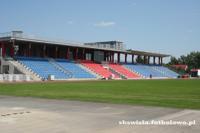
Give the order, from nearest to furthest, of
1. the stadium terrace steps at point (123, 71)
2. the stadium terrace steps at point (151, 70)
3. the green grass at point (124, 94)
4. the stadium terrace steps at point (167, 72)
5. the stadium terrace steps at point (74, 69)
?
the green grass at point (124, 94)
the stadium terrace steps at point (74, 69)
the stadium terrace steps at point (123, 71)
the stadium terrace steps at point (151, 70)
the stadium terrace steps at point (167, 72)

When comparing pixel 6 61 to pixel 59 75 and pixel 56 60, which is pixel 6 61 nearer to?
pixel 59 75

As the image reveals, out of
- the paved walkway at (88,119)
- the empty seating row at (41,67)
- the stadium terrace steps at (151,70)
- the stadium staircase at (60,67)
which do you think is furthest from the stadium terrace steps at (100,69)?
the paved walkway at (88,119)

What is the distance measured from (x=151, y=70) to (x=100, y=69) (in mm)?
25439

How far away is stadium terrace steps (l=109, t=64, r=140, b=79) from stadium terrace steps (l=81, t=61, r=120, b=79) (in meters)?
3.06

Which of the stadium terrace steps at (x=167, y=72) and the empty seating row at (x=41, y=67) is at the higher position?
the empty seating row at (x=41, y=67)

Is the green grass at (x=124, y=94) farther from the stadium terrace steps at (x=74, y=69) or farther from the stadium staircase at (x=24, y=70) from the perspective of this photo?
the stadium terrace steps at (x=74, y=69)

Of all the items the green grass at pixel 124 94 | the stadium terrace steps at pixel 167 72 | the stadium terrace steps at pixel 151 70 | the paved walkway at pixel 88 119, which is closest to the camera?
the paved walkway at pixel 88 119

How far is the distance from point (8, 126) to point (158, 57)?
354ft

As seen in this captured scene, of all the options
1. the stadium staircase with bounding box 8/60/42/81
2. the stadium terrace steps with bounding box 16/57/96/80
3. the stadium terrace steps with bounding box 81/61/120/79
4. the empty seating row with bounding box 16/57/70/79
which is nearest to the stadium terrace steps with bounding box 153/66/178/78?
the stadium terrace steps with bounding box 81/61/120/79

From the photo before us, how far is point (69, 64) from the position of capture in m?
75.8

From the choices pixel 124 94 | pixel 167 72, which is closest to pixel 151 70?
pixel 167 72

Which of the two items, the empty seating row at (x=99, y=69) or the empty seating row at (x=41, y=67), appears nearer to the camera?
the empty seating row at (x=41, y=67)

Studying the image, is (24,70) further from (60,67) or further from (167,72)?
(167,72)

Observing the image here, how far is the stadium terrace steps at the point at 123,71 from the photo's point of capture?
8606cm
